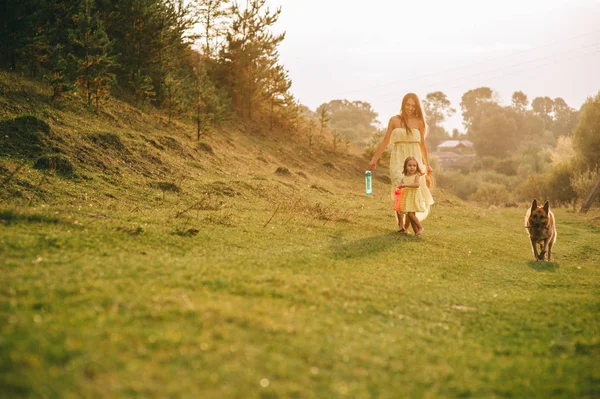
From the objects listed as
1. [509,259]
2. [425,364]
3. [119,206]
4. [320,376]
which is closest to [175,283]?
[320,376]

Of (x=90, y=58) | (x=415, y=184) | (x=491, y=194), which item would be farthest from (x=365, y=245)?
(x=491, y=194)

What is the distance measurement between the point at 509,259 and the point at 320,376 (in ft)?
27.3

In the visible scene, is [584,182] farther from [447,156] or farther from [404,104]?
[447,156]

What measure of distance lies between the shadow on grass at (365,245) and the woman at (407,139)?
3.59 feet

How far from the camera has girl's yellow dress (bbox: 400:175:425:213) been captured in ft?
34.7

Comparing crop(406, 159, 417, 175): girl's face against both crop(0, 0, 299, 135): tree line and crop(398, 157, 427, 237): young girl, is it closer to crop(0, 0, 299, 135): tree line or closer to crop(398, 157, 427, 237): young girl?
crop(398, 157, 427, 237): young girl

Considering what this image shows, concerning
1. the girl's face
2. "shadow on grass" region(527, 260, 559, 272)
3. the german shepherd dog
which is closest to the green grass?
"shadow on grass" region(527, 260, 559, 272)

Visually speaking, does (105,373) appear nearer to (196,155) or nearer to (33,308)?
(33,308)

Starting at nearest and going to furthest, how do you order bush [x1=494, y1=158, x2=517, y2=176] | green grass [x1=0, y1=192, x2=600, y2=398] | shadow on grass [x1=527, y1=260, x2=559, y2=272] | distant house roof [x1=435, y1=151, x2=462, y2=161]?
green grass [x1=0, y1=192, x2=600, y2=398]
shadow on grass [x1=527, y1=260, x2=559, y2=272]
bush [x1=494, y1=158, x2=517, y2=176]
distant house roof [x1=435, y1=151, x2=462, y2=161]

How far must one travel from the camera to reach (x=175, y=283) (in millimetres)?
4805

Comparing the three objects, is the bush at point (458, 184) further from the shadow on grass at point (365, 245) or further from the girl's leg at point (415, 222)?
the shadow on grass at point (365, 245)

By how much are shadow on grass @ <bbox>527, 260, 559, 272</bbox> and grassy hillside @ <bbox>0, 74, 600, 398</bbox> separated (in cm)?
5

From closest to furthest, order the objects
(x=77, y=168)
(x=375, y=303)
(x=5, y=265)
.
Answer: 1. (x=5, y=265)
2. (x=375, y=303)
3. (x=77, y=168)

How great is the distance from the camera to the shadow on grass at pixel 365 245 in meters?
7.83
